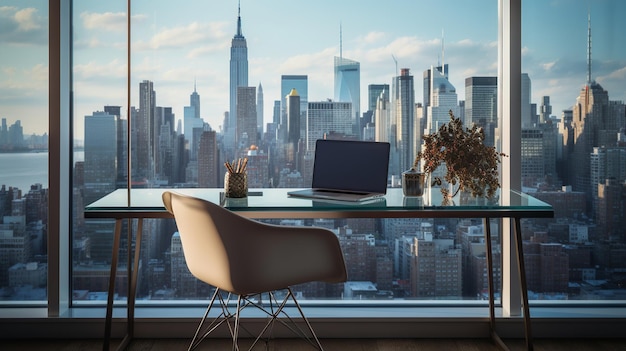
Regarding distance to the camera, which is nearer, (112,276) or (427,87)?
(112,276)

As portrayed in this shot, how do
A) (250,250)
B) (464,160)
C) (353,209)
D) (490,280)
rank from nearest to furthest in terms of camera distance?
1. (250,250)
2. (353,209)
3. (464,160)
4. (490,280)

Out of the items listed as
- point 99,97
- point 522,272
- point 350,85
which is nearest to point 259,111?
point 350,85

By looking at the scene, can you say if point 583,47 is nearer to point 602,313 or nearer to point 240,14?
point 602,313

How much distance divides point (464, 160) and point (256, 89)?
3.87ft

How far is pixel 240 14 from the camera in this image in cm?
383

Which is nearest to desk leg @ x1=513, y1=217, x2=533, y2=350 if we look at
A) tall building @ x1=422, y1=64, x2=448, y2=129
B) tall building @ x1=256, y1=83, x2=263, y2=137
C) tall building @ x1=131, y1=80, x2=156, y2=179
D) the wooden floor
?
the wooden floor

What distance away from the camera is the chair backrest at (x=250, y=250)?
2723 millimetres

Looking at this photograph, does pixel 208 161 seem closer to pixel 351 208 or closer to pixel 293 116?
pixel 293 116

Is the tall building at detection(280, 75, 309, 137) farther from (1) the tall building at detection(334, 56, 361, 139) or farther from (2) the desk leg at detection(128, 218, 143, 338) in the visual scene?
(2) the desk leg at detection(128, 218, 143, 338)

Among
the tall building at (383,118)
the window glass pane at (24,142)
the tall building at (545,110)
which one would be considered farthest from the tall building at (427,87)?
the window glass pane at (24,142)

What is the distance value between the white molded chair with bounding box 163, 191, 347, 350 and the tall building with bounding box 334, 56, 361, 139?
1.16 m

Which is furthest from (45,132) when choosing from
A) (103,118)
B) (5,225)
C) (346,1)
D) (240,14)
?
(346,1)

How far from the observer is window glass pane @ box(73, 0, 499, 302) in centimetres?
381

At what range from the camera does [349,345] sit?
3.59 metres
